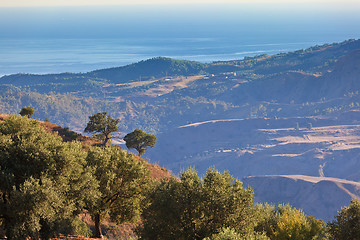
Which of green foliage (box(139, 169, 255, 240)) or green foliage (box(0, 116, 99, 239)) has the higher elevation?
green foliage (box(0, 116, 99, 239))

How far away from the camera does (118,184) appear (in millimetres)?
34156

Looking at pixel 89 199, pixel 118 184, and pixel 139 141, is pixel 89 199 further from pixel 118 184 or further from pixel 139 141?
pixel 139 141

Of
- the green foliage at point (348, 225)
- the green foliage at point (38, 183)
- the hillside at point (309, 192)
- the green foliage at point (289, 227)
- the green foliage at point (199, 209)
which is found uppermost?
the green foliage at point (38, 183)

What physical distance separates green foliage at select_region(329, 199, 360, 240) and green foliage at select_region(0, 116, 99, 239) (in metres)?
18.0

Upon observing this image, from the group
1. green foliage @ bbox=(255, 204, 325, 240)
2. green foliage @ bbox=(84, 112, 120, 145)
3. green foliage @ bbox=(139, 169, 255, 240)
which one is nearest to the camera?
green foliage @ bbox=(139, 169, 255, 240)

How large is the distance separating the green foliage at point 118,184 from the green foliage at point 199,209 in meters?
3.88

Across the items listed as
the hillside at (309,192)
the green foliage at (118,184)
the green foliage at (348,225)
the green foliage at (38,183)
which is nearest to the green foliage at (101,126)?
the green foliage at (118,184)

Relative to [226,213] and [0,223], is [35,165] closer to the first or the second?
[0,223]

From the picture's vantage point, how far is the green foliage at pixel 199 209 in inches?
1131

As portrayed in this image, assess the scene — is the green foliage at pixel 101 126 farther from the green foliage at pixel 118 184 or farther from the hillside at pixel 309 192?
the hillside at pixel 309 192

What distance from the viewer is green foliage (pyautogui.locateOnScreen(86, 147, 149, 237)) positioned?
109 ft

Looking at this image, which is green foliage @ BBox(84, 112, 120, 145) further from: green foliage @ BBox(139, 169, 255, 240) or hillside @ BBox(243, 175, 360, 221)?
hillside @ BBox(243, 175, 360, 221)

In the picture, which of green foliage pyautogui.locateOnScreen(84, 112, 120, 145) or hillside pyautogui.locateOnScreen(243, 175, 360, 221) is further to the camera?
hillside pyautogui.locateOnScreen(243, 175, 360, 221)

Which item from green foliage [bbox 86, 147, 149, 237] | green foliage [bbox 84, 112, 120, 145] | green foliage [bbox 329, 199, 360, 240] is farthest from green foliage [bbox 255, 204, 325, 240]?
green foliage [bbox 84, 112, 120, 145]
